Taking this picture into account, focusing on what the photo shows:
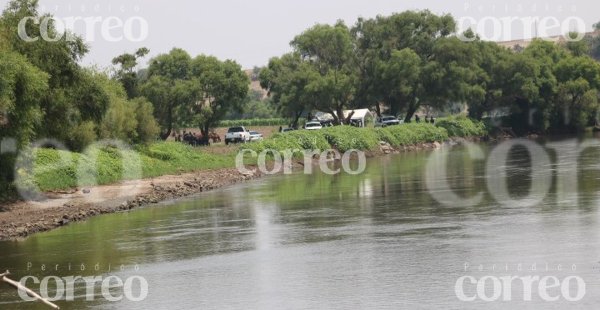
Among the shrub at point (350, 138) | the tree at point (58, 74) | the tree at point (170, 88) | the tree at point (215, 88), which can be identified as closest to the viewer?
the tree at point (58, 74)

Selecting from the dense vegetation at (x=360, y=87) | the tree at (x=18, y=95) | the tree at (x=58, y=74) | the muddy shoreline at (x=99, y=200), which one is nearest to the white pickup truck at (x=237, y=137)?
the dense vegetation at (x=360, y=87)

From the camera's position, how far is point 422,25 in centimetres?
11325

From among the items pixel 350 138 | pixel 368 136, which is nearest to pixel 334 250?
pixel 350 138

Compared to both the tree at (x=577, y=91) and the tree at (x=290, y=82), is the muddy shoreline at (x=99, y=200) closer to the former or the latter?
the tree at (x=290, y=82)

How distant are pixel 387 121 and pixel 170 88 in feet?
93.1

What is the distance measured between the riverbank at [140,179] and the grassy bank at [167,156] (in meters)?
0.05

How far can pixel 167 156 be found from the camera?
6538 centimetres

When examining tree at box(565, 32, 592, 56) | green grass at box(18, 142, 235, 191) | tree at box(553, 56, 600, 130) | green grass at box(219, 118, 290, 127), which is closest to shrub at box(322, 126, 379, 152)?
green grass at box(18, 142, 235, 191)

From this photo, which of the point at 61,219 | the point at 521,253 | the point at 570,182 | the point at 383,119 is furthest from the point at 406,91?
the point at 521,253

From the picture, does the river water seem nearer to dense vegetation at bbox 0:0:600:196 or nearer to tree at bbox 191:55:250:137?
dense vegetation at bbox 0:0:600:196

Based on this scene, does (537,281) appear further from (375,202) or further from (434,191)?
(434,191)

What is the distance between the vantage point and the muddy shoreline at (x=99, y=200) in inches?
1553

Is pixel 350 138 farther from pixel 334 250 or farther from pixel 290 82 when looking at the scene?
pixel 334 250

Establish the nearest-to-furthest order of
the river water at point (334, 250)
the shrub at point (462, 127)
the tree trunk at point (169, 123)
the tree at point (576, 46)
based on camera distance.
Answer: the river water at point (334, 250) < the tree trunk at point (169, 123) < the shrub at point (462, 127) < the tree at point (576, 46)
